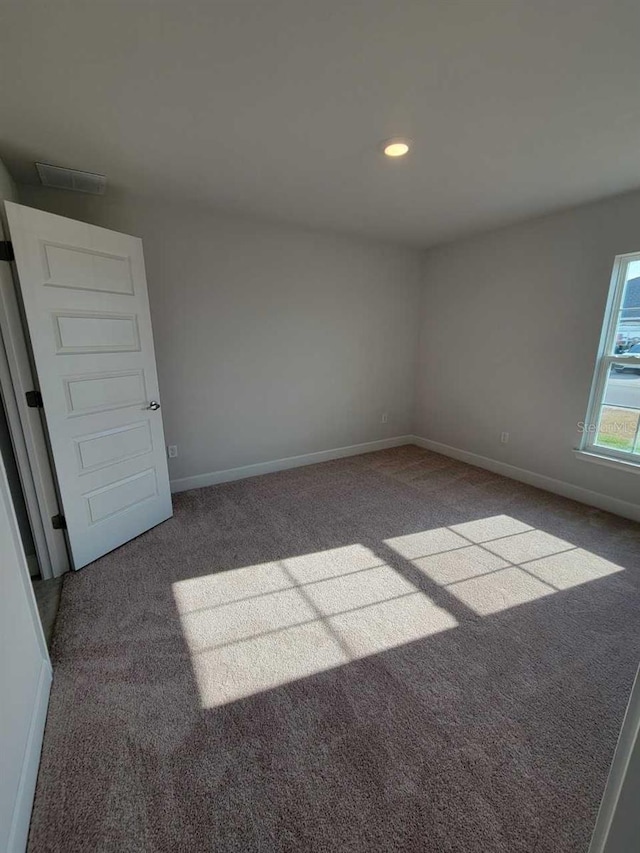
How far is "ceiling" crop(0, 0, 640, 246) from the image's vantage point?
51.2 inches

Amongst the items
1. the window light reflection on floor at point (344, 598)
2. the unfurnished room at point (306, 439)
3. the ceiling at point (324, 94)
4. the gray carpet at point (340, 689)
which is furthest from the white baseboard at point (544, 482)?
the ceiling at point (324, 94)

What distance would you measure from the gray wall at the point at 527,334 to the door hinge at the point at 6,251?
4.05 m

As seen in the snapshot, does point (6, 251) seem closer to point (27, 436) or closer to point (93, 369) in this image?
point (93, 369)

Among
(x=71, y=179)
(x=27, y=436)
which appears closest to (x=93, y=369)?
(x=27, y=436)

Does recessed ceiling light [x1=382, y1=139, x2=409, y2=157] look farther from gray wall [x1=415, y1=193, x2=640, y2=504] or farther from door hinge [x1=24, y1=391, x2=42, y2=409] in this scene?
door hinge [x1=24, y1=391, x2=42, y2=409]

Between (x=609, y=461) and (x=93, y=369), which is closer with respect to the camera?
(x=93, y=369)

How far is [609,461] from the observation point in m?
3.13

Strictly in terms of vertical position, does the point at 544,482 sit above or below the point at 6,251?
below

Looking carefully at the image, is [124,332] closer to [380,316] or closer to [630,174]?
[380,316]

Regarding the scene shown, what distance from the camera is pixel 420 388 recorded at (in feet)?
16.4

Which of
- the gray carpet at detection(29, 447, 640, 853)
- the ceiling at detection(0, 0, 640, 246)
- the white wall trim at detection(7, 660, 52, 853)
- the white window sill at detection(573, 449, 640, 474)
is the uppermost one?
the ceiling at detection(0, 0, 640, 246)

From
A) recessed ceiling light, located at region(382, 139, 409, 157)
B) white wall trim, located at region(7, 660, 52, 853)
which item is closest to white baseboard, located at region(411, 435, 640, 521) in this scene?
recessed ceiling light, located at region(382, 139, 409, 157)

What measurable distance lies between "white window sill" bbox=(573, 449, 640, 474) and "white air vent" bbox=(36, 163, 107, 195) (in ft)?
14.5

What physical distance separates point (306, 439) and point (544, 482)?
252 centimetres
